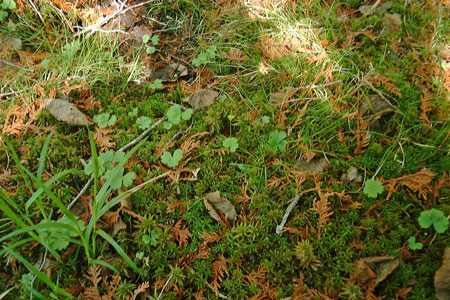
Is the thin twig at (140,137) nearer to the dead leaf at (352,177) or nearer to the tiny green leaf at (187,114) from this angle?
the tiny green leaf at (187,114)

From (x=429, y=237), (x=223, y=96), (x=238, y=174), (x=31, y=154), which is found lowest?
(x=429, y=237)

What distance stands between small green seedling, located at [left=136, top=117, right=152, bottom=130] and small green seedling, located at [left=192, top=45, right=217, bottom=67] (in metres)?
0.77

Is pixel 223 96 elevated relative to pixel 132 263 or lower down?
elevated

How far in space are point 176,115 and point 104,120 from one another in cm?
63

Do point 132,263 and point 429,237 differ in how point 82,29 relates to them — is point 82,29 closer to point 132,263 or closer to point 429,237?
point 132,263

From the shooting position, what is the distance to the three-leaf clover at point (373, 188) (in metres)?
2.10

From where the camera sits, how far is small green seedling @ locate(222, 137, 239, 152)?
8.01ft

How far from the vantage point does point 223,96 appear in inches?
108

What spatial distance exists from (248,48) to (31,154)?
213 cm

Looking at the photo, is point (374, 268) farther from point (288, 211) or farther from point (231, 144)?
point (231, 144)

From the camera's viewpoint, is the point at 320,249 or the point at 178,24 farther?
the point at 178,24

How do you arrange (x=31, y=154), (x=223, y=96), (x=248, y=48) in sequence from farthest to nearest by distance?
(x=248, y=48)
(x=223, y=96)
(x=31, y=154)

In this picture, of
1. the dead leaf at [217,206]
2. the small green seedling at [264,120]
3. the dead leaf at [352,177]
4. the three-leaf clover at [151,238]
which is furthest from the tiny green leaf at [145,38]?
the dead leaf at [352,177]

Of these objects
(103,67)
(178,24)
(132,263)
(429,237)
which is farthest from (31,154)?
(429,237)
